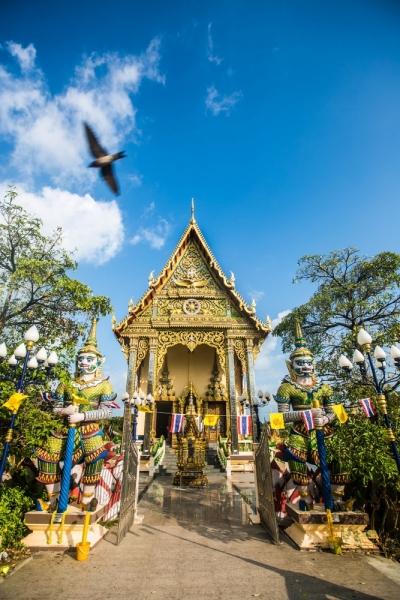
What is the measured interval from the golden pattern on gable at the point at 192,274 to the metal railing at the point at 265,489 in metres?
9.42

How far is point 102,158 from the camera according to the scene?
16.7 ft

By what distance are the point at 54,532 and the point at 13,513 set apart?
62 centimetres

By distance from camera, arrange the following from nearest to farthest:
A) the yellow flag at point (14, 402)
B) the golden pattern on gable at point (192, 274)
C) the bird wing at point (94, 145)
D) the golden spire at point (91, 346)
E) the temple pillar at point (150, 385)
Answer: the yellow flag at point (14, 402)
the bird wing at point (94, 145)
the golden spire at point (91, 346)
the temple pillar at point (150, 385)
the golden pattern on gable at point (192, 274)

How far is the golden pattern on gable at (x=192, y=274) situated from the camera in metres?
14.1

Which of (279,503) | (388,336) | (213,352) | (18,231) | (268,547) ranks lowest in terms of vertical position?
(268,547)

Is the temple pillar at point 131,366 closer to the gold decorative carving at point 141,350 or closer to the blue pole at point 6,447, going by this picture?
the gold decorative carving at point 141,350

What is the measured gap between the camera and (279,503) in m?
5.07

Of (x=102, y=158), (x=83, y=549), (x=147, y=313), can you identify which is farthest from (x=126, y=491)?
(x=147, y=313)

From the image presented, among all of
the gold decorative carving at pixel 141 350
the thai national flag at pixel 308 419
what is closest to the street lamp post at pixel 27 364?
the thai national flag at pixel 308 419

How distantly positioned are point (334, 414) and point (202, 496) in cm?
449

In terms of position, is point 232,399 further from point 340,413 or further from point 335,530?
point 335,530

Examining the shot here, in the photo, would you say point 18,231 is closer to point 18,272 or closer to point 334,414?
point 18,272

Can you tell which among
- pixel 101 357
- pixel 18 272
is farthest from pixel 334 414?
pixel 18 272

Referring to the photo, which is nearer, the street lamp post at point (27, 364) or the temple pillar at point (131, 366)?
the street lamp post at point (27, 364)
